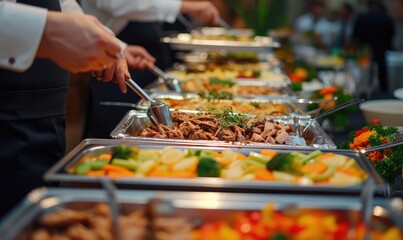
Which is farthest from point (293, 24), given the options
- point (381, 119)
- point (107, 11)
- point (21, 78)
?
point (21, 78)

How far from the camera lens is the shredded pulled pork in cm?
183

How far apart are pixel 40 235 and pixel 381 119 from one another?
5.14ft

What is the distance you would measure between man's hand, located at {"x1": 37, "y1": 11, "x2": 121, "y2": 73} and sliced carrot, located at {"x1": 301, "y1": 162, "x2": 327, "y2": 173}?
20.6 inches

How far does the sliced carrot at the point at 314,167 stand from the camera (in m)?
1.36

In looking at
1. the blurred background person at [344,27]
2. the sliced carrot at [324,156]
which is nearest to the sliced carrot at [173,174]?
the sliced carrot at [324,156]

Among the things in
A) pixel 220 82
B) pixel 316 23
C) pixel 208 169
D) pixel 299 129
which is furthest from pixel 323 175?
pixel 316 23

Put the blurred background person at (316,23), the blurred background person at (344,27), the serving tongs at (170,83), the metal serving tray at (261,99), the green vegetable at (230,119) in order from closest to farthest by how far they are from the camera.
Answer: the green vegetable at (230,119) → the metal serving tray at (261,99) → the serving tongs at (170,83) → the blurred background person at (344,27) → the blurred background person at (316,23)

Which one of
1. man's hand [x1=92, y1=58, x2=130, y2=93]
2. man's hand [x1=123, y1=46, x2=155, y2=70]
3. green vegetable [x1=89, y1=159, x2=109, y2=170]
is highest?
Answer: man's hand [x1=92, y1=58, x2=130, y2=93]

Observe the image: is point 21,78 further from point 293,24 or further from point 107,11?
point 293,24

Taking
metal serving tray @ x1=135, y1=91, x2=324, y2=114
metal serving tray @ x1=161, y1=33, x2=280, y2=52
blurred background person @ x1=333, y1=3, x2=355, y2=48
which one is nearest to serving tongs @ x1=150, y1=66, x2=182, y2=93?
metal serving tray @ x1=135, y1=91, x2=324, y2=114

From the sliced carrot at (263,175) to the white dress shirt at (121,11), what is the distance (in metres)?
2.10

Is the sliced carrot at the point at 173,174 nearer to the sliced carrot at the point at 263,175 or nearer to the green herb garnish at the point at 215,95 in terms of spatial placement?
the sliced carrot at the point at 263,175

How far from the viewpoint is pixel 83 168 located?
131 centimetres

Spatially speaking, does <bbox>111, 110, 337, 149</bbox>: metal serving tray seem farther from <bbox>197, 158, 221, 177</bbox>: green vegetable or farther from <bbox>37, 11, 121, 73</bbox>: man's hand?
<bbox>37, 11, 121, 73</bbox>: man's hand
